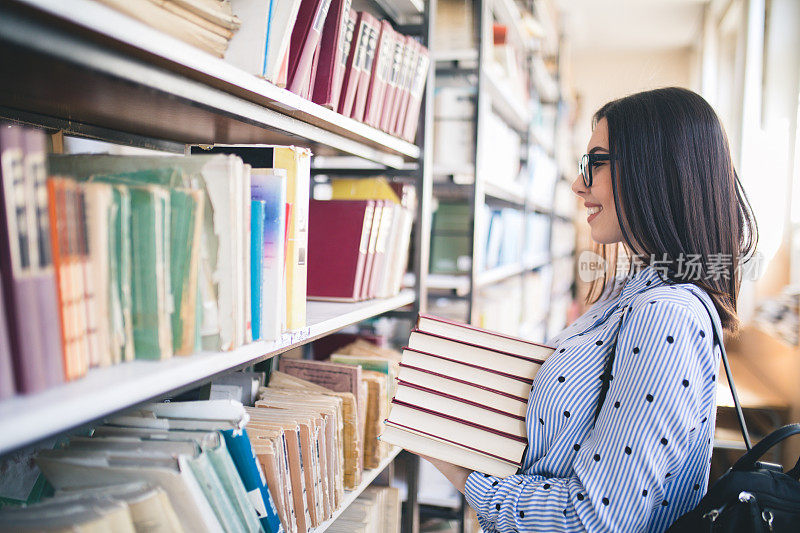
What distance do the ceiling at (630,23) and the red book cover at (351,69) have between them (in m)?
4.40

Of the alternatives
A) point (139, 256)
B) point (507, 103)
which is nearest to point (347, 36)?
point (139, 256)

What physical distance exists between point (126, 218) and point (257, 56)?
38cm

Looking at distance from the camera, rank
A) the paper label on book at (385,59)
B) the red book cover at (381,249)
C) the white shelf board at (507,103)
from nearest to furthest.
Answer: the paper label on book at (385,59)
the red book cover at (381,249)
the white shelf board at (507,103)

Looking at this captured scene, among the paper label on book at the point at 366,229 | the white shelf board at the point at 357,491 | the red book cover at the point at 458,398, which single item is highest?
the paper label on book at the point at 366,229

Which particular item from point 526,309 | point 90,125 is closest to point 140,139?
point 90,125

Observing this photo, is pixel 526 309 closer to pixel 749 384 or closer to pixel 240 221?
pixel 749 384

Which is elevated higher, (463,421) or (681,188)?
(681,188)

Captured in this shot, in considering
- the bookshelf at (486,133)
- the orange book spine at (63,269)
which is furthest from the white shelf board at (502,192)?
the orange book spine at (63,269)

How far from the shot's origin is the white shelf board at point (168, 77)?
0.54 meters

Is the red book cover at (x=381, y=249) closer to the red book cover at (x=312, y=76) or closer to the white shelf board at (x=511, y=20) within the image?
the red book cover at (x=312, y=76)

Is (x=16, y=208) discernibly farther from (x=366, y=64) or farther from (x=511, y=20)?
(x=511, y=20)

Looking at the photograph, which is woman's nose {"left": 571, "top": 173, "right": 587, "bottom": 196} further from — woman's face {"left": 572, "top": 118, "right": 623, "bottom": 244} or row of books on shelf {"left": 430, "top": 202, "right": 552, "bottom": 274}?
row of books on shelf {"left": 430, "top": 202, "right": 552, "bottom": 274}

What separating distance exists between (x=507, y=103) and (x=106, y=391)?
8.21 ft

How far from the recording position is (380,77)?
140 cm
